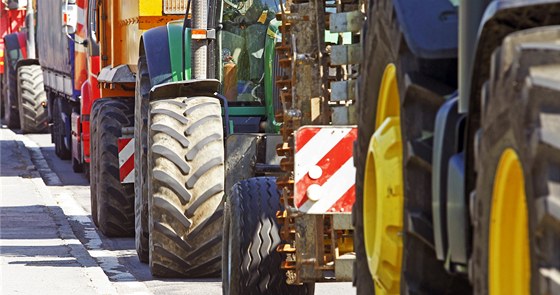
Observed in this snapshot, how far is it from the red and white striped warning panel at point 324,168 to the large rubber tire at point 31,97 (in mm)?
20640

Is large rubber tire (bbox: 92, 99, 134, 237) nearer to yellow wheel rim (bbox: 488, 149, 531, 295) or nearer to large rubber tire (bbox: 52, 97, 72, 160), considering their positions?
large rubber tire (bbox: 52, 97, 72, 160)

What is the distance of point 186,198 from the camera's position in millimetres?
10477

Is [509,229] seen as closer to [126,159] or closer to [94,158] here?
[126,159]

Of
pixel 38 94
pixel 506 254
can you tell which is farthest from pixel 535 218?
pixel 38 94

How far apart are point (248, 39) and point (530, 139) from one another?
8.49 m

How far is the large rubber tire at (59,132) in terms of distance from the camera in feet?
72.1

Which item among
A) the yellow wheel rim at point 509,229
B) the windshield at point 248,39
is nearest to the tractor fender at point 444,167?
the yellow wheel rim at point 509,229

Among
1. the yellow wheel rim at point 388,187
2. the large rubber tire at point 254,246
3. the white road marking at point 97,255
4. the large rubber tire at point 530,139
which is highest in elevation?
the large rubber tire at point 530,139

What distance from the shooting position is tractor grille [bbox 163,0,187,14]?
43.5 feet

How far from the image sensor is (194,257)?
34.5ft

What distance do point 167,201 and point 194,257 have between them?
1.33 ft

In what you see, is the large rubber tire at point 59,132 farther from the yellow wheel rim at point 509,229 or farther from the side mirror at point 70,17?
the yellow wheel rim at point 509,229

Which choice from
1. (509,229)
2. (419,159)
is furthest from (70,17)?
(509,229)

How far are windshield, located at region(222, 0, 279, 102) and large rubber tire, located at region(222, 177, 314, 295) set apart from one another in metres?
3.06
